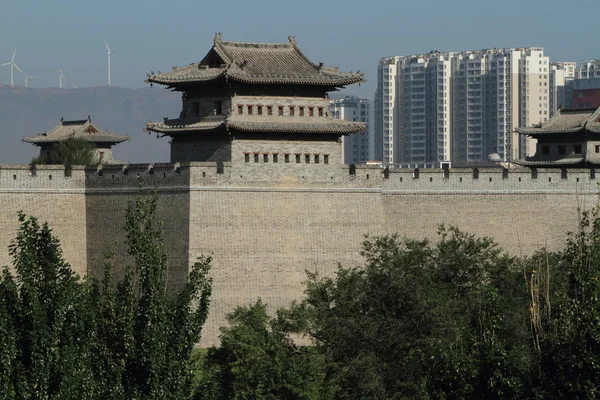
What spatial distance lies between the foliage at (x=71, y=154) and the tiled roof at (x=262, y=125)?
1381 cm

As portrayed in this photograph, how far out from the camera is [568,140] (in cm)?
5338

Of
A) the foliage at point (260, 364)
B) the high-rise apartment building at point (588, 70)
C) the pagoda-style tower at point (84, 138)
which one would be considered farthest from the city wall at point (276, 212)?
the high-rise apartment building at point (588, 70)

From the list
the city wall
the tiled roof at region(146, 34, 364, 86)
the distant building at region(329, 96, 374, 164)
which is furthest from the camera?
the distant building at region(329, 96, 374, 164)

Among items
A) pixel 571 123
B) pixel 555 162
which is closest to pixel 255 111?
pixel 555 162

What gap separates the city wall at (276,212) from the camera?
44469 millimetres

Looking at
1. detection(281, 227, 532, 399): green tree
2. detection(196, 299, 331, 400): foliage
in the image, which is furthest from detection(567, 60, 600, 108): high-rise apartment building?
detection(196, 299, 331, 400): foliage

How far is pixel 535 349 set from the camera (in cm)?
2997

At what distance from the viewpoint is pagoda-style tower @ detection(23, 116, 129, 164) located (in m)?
65.6

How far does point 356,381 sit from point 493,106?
9756cm

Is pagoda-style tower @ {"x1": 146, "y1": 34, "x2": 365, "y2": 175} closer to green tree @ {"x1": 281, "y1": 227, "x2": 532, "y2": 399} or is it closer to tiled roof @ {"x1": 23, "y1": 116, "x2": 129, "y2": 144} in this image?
green tree @ {"x1": 281, "y1": 227, "x2": 532, "y2": 399}

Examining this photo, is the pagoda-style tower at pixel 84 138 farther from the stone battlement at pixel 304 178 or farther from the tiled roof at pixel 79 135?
the stone battlement at pixel 304 178

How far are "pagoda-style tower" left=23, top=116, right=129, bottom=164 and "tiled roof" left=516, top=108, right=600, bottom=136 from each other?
18765 millimetres

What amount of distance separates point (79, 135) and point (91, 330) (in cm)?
3891

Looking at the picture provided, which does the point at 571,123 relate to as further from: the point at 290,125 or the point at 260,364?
the point at 260,364
